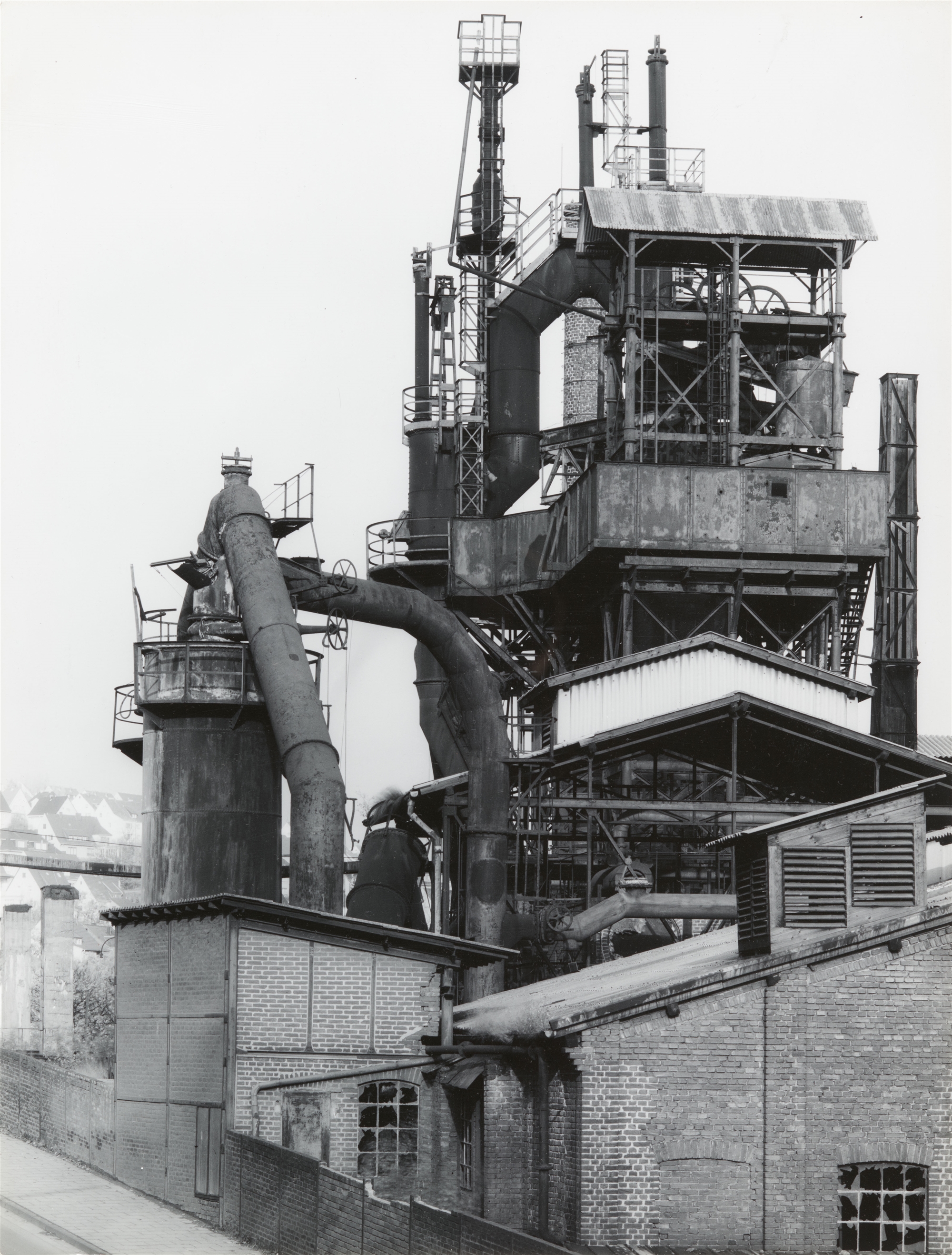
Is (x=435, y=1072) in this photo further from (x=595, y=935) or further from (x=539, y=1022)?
(x=595, y=935)

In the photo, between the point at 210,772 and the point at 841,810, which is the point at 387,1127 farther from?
the point at 210,772

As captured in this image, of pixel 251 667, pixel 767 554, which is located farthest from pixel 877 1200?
pixel 767 554

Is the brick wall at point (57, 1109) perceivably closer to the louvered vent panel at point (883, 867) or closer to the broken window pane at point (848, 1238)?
the broken window pane at point (848, 1238)

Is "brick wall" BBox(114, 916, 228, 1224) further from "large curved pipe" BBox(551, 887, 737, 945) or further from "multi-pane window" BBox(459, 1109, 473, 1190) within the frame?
"large curved pipe" BBox(551, 887, 737, 945)

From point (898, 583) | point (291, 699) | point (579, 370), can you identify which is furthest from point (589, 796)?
point (579, 370)

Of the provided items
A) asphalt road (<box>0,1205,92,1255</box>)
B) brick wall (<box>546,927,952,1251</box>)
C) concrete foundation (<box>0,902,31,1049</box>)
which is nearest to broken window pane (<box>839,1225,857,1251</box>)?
brick wall (<box>546,927,952,1251</box>)

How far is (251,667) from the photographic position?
3216 centimetres

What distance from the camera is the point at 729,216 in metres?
36.9

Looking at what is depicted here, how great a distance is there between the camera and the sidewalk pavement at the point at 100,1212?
19.7 metres

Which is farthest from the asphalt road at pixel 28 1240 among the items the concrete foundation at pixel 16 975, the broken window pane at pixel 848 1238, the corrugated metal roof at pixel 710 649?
the concrete foundation at pixel 16 975

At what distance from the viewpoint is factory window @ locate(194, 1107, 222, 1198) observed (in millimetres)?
22047

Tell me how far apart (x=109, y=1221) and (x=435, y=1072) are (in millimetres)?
4030

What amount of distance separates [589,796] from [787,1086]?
1225cm

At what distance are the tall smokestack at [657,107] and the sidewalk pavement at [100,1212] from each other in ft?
103
